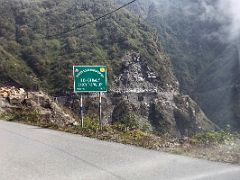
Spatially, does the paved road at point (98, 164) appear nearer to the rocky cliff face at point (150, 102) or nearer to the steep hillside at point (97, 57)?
the steep hillside at point (97, 57)

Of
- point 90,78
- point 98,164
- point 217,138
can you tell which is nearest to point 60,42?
point 90,78

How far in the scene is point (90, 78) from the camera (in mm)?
17469

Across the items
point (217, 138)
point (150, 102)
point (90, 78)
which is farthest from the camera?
point (150, 102)

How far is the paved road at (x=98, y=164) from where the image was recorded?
8.41 m

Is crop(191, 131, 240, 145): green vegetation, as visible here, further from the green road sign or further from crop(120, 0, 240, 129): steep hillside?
crop(120, 0, 240, 129): steep hillside

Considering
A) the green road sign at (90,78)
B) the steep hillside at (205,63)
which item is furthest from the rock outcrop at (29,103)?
the steep hillside at (205,63)

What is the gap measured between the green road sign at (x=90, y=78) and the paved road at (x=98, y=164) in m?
4.56

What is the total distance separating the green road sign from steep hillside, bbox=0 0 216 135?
69925 mm

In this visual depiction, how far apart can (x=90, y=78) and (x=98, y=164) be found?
8.10 m

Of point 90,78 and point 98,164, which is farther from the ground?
point 90,78

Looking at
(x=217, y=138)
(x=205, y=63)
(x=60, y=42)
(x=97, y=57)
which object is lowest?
(x=217, y=138)

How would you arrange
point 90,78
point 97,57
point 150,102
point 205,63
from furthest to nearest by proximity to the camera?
point 205,63
point 150,102
point 97,57
point 90,78

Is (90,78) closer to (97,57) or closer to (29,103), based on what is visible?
(29,103)

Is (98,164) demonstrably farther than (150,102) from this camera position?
No
